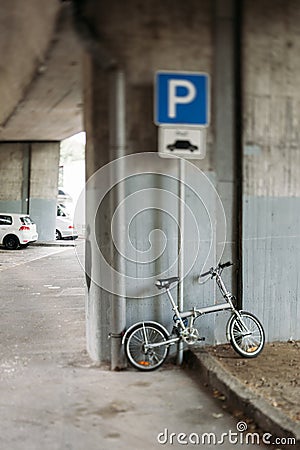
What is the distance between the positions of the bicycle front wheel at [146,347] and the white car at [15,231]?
13565mm

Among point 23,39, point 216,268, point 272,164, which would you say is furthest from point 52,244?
point 272,164

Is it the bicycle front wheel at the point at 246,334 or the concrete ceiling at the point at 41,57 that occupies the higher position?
the concrete ceiling at the point at 41,57

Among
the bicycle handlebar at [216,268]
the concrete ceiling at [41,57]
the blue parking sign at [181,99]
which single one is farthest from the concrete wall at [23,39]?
the bicycle handlebar at [216,268]

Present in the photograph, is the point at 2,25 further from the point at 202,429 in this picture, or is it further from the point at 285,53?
the point at 202,429

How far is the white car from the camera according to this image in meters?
18.1

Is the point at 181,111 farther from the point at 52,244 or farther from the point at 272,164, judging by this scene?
the point at 52,244

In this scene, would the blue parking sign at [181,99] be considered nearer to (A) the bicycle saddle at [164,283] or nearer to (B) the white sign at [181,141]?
(B) the white sign at [181,141]

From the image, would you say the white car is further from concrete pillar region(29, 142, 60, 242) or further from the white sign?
the white sign

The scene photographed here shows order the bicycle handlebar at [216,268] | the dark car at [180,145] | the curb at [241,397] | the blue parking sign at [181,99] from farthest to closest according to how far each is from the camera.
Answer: the bicycle handlebar at [216,268], the dark car at [180,145], the blue parking sign at [181,99], the curb at [241,397]

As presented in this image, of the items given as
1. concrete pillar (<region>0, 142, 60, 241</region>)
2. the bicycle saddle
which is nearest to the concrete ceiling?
the bicycle saddle

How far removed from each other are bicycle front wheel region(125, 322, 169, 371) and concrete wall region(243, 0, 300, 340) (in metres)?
0.86

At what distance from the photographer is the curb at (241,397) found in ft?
11.1

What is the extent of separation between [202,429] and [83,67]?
3084mm

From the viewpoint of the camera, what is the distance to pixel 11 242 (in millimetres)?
18203
